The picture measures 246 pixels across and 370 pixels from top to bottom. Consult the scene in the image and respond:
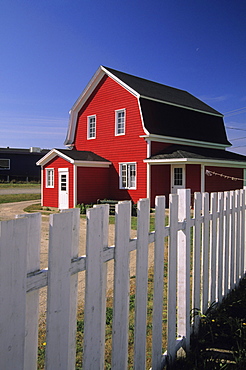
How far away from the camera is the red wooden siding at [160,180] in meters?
17.6

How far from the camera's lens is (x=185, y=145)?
19641mm

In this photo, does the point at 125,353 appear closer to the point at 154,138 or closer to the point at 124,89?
the point at 154,138

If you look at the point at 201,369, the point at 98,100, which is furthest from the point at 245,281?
the point at 98,100

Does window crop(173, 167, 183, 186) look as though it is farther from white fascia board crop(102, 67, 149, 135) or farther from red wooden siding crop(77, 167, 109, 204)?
red wooden siding crop(77, 167, 109, 204)

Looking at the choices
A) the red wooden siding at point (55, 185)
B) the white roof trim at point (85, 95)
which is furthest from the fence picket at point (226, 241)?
the white roof trim at point (85, 95)

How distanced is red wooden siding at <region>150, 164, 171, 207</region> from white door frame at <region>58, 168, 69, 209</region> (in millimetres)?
4969

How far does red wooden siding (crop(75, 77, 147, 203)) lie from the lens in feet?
58.9

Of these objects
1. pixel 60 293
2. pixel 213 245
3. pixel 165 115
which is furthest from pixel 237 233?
pixel 165 115

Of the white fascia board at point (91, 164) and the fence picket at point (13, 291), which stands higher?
the white fascia board at point (91, 164)

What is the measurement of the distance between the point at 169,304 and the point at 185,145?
697 inches

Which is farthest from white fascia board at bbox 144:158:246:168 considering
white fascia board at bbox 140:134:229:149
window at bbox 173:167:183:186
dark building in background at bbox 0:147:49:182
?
dark building in background at bbox 0:147:49:182

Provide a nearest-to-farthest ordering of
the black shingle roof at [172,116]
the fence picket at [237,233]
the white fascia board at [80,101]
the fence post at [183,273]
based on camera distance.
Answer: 1. the fence post at [183,273]
2. the fence picket at [237,233]
3. the black shingle roof at [172,116]
4. the white fascia board at [80,101]

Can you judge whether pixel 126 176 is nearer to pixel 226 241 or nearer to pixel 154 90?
pixel 154 90

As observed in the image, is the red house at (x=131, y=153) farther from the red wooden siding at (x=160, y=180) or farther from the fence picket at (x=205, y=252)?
the fence picket at (x=205, y=252)
